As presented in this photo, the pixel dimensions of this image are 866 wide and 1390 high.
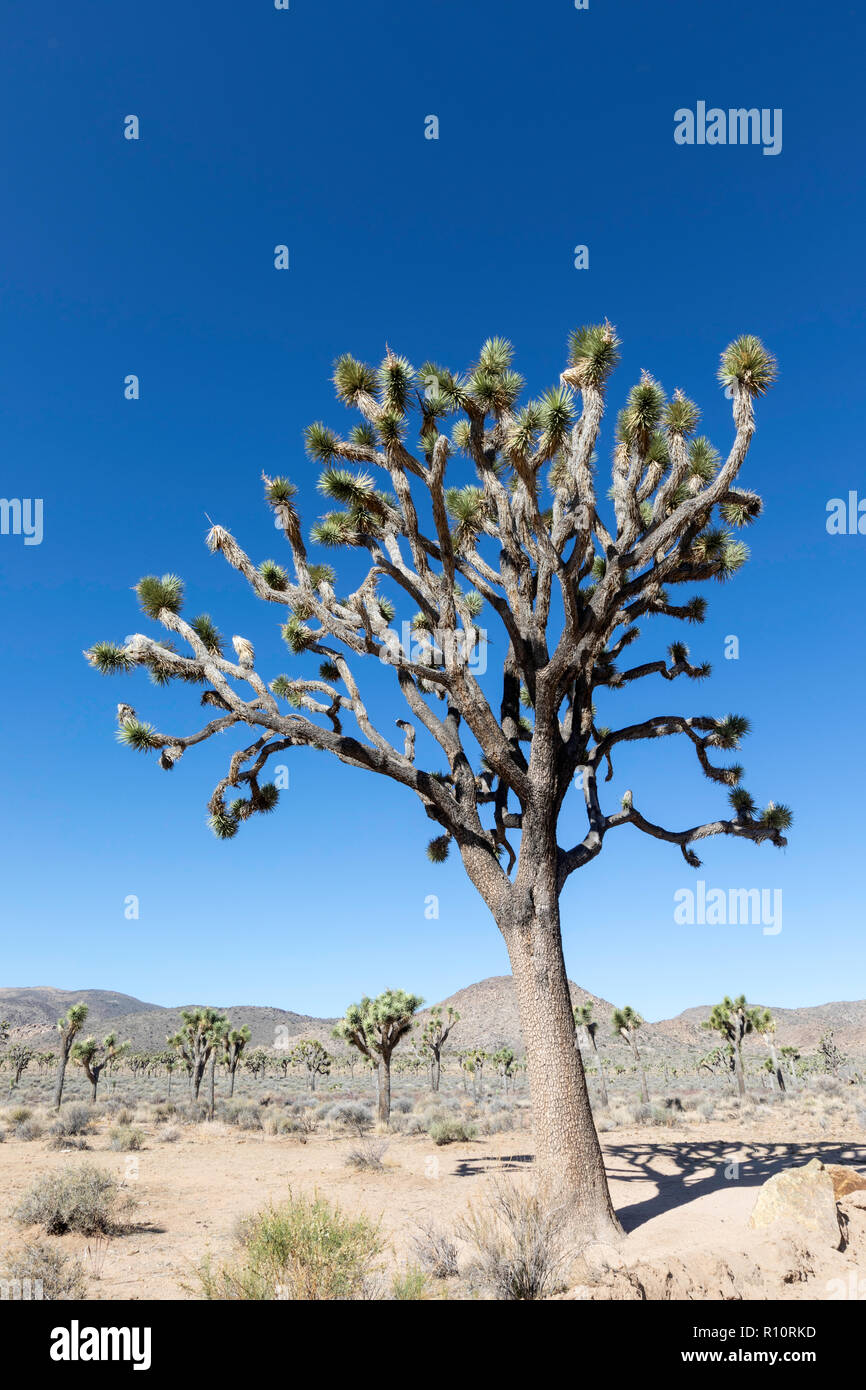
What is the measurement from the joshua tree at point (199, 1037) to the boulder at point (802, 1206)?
25260 mm

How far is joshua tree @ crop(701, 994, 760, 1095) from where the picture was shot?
89.2 feet

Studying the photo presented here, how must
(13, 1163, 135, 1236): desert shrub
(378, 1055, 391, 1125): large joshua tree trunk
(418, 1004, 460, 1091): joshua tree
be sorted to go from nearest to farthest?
(13, 1163, 135, 1236): desert shrub < (378, 1055, 391, 1125): large joshua tree trunk < (418, 1004, 460, 1091): joshua tree

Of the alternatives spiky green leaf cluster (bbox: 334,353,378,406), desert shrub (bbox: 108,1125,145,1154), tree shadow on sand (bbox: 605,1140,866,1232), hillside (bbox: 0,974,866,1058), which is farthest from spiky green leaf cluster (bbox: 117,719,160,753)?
hillside (bbox: 0,974,866,1058)

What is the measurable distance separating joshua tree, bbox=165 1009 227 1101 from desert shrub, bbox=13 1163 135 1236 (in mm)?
19614

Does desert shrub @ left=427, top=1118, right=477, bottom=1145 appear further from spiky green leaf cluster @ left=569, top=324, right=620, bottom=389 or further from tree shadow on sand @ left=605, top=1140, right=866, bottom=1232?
spiky green leaf cluster @ left=569, top=324, right=620, bottom=389

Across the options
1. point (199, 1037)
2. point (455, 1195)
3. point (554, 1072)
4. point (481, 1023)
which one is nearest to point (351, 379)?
point (554, 1072)

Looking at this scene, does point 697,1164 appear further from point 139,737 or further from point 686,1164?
point 139,737

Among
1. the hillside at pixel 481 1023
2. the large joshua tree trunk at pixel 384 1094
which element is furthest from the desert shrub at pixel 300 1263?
the hillside at pixel 481 1023

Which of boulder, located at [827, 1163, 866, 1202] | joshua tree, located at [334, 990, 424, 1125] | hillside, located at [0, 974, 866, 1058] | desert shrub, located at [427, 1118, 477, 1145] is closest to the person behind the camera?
boulder, located at [827, 1163, 866, 1202]

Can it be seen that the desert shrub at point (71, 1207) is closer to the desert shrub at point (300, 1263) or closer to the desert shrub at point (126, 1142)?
the desert shrub at point (300, 1263)

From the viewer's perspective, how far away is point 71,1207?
862cm

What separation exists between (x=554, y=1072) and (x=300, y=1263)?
348 cm

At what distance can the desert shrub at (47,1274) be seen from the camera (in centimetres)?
566
